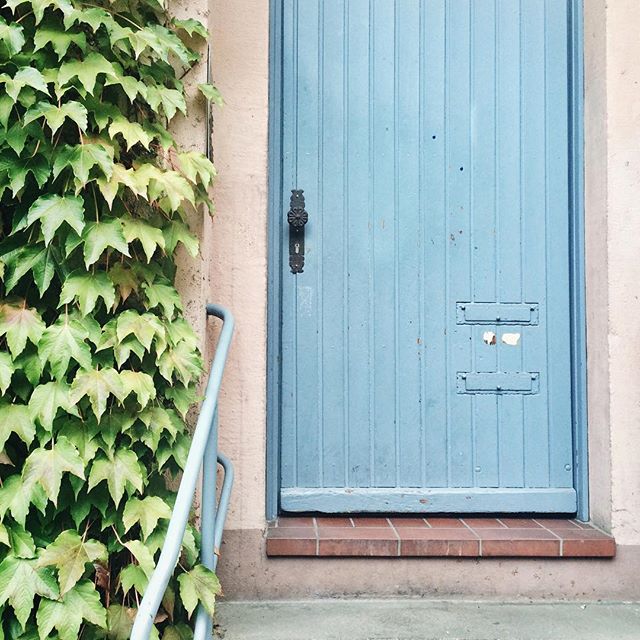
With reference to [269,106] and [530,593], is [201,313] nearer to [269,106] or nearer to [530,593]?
[269,106]

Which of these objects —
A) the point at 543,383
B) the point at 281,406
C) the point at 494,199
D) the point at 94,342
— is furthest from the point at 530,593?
the point at 94,342

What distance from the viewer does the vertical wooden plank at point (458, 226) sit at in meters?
2.60

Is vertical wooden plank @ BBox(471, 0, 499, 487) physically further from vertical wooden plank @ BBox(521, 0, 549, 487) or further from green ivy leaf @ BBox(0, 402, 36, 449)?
green ivy leaf @ BBox(0, 402, 36, 449)

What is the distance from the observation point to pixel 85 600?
66.1 inches

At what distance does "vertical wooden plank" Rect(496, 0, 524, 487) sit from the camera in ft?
8.55

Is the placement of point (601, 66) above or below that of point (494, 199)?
above

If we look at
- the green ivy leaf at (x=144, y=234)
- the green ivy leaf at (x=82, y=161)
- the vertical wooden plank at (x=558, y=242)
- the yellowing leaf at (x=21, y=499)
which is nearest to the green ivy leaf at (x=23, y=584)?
the yellowing leaf at (x=21, y=499)

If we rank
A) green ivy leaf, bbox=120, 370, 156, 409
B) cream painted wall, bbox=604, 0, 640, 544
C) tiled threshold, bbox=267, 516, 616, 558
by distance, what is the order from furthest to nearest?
1. cream painted wall, bbox=604, 0, 640, 544
2. tiled threshold, bbox=267, 516, 616, 558
3. green ivy leaf, bbox=120, 370, 156, 409

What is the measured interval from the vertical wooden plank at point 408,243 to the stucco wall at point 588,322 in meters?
0.48

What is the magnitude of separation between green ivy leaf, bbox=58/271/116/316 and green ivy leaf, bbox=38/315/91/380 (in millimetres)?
58

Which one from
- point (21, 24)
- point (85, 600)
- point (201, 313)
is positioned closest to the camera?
point (85, 600)

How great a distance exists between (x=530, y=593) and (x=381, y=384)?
904mm

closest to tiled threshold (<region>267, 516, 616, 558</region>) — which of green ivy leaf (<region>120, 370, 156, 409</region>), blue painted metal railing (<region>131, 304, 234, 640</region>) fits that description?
blue painted metal railing (<region>131, 304, 234, 640</region>)

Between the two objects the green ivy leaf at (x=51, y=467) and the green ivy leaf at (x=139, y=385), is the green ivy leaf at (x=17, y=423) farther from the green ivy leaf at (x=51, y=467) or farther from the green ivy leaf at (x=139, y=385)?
the green ivy leaf at (x=139, y=385)
